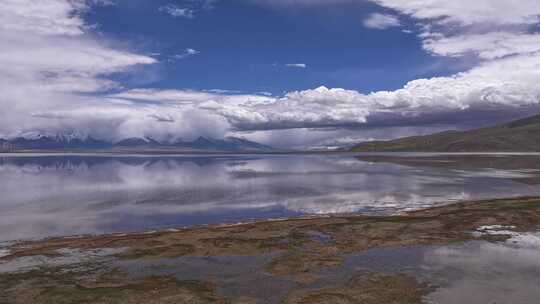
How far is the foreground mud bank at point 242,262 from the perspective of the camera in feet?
74.0

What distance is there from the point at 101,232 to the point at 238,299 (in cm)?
2505

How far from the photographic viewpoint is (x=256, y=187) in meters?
82.8

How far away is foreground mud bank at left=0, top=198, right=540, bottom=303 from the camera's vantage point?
2256cm

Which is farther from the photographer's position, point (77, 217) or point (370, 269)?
point (77, 217)

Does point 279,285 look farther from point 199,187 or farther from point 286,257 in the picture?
point 199,187

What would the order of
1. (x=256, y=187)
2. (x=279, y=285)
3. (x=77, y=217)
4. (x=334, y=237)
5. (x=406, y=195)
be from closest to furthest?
(x=279, y=285) → (x=334, y=237) → (x=77, y=217) → (x=406, y=195) → (x=256, y=187)

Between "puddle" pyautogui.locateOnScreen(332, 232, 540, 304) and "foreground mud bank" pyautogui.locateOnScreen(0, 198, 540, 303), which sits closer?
"puddle" pyautogui.locateOnScreen(332, 232, 540, 304)

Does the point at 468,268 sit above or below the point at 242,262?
above

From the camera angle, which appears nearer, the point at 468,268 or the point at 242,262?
the point at 468,268

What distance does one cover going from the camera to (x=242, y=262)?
1141 inches

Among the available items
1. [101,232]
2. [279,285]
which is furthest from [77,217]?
[279,285]

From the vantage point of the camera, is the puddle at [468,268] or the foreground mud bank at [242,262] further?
the foreground mud bank at [242,262]

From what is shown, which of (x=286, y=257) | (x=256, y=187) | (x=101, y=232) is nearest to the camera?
(x=286, y=257)

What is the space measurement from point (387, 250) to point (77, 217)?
37.9 m
